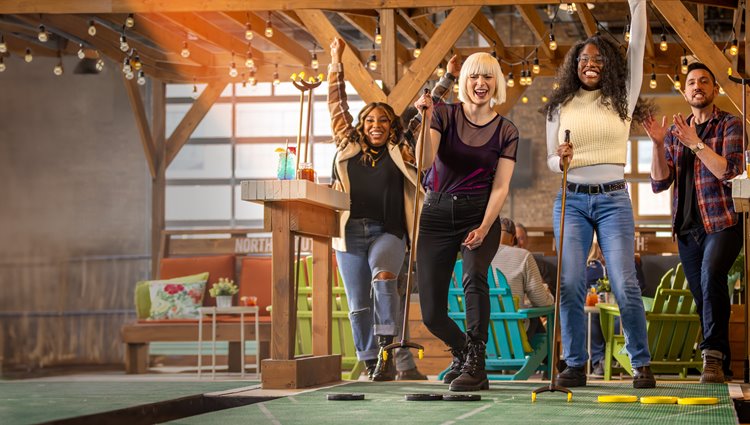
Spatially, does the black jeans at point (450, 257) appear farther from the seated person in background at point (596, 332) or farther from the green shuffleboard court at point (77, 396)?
the seated person in background at point (596, 332)

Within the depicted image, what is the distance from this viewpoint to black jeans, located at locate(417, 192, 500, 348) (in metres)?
4.80

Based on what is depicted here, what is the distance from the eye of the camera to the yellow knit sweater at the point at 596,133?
16.1ft

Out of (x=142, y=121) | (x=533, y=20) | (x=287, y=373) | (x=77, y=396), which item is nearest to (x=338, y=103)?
(x=287, y=373)

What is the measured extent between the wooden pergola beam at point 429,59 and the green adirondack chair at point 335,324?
4.52ft

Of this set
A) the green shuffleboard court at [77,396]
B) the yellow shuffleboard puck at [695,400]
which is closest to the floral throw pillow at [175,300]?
the green shuffleboard court at [77,396]

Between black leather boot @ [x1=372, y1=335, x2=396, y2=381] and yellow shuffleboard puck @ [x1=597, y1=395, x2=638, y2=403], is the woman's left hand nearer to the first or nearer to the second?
yellow shuffleboard puck @ [x1=597, y1=395, x2=638, y2=403]

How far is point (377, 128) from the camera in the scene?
19.5 feet

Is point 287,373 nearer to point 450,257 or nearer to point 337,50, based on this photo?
point 450,257

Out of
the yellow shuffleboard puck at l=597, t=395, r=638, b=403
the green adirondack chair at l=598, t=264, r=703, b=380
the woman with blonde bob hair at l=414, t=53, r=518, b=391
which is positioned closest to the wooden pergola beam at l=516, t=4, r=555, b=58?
the green adirondack chair at l=598, t=264, r=703, b=380

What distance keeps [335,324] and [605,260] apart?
2.81m

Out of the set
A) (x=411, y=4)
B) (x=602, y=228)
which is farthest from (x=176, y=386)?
→ (x=411, y=4)

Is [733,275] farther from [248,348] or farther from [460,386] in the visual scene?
[248,348]

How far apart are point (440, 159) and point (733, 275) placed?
453 cm

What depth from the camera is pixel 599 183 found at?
4895 mm
